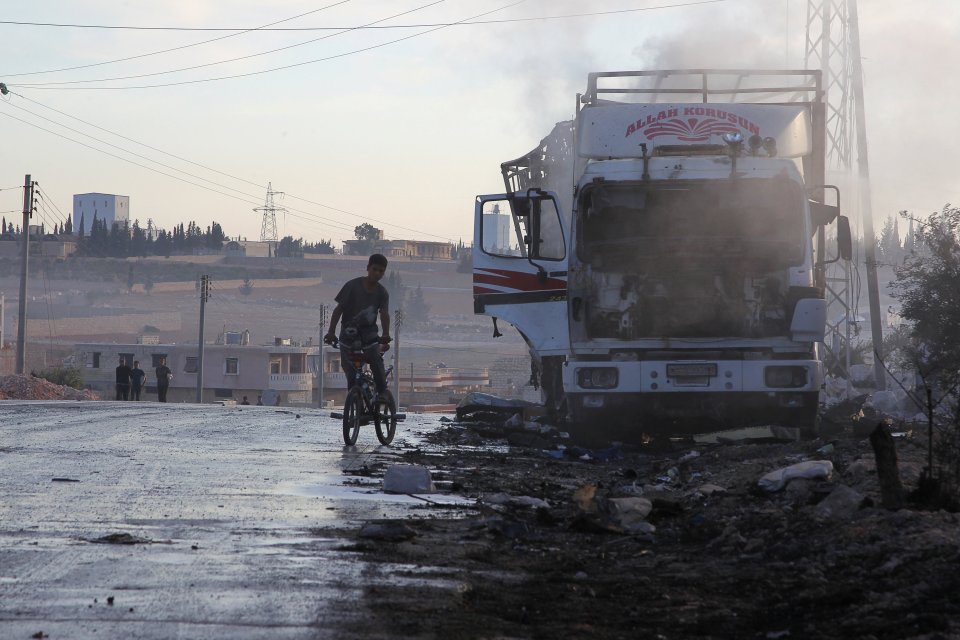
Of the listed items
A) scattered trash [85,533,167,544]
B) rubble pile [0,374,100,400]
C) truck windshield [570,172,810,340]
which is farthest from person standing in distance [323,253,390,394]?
rubble pile [0,374,100,400]

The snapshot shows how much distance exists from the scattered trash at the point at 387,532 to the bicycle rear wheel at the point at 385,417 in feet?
19.9

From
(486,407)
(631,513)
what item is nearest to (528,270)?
(486,407)

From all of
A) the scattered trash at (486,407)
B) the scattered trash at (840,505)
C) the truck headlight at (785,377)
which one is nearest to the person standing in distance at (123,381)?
the scattered trash at (486,407)

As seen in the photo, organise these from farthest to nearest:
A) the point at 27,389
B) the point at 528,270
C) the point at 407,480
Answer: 1. the point at 27,389
2. the point at 528,270
3. the point at 407,480

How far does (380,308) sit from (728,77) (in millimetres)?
5758

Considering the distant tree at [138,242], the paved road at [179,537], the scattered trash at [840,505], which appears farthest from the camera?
the distant tree at [138,242]

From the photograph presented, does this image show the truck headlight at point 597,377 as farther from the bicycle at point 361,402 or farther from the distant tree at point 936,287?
the distant tree at point 936,287

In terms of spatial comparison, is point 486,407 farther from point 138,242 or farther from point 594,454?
point 138,242

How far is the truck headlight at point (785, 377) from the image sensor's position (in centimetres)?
1285

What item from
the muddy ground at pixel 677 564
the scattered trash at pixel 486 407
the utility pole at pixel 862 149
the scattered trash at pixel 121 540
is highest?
the utility pole at pixel 862 149

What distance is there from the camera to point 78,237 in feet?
604

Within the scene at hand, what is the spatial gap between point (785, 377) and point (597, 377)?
1.98 meters

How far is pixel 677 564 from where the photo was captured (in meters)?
5.57

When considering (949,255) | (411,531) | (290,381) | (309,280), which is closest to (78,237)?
(309,280)
